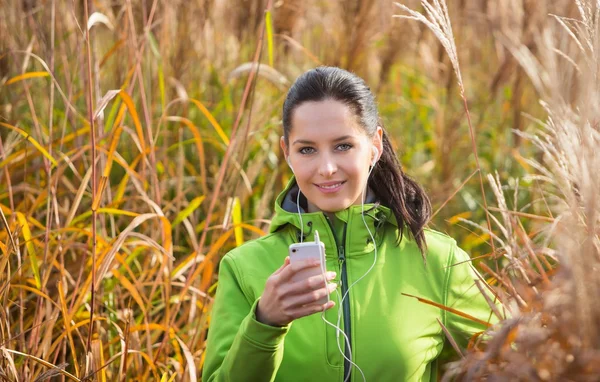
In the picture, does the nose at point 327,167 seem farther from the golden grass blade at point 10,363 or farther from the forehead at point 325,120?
the golden grass blade at point 10,363

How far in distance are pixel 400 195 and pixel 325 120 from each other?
297 mm

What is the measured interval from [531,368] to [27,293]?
1.87 m

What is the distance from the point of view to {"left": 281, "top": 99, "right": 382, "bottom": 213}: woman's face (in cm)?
189

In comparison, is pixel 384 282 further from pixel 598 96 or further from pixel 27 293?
pixel 27 293

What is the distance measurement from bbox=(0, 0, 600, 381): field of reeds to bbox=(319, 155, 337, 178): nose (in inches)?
12.9

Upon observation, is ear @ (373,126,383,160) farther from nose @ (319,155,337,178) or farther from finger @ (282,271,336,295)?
finger @ (282,271,336,295)

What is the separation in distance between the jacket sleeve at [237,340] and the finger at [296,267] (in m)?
0.12

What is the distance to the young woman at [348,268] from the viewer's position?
1866 millimetres

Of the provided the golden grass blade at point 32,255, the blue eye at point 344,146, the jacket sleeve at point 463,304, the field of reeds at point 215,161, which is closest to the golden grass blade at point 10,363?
the field of reeds at point 215,161

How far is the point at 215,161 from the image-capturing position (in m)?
3.49

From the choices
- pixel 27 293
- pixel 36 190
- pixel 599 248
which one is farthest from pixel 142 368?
pixel 599 248

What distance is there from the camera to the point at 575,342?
1.18m

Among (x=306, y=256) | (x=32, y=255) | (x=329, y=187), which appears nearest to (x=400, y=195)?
(x=329, y=187)

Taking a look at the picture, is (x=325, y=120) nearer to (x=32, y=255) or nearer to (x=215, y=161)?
(x=32, y=255)
